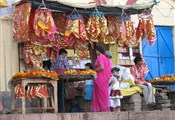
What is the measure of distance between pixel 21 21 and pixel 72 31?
4.01 ft

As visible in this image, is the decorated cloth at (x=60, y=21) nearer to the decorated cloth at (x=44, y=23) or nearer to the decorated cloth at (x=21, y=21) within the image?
the decorated cloth at (x=44, y=23)

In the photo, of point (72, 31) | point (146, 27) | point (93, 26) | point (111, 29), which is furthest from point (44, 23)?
point (146, 27)

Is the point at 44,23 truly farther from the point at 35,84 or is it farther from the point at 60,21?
the point at 35,84

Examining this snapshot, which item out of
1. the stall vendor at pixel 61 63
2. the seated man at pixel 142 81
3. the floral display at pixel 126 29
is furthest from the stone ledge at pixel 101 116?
the floral display at pixel 126 29

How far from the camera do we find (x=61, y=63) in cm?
1215

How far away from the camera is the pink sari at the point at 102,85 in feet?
36.6

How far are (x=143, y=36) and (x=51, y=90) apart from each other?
358 centimetres

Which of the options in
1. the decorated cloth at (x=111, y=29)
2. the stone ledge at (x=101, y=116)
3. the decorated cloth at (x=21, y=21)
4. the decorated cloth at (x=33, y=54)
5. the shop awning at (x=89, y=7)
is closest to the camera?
the stone ledge at (x=101, y=116)

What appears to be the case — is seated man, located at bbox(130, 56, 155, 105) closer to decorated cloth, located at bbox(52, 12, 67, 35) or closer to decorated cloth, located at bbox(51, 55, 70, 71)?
decorated cloth, located at bbox(51, 55, 70, 71)

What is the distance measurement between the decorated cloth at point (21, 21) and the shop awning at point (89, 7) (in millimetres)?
151

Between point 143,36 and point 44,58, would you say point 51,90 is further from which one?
point 143,36

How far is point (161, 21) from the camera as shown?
15156 millimetres

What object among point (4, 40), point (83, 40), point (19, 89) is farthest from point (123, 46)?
point (19, 89)

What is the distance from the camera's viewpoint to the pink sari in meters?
11.2
